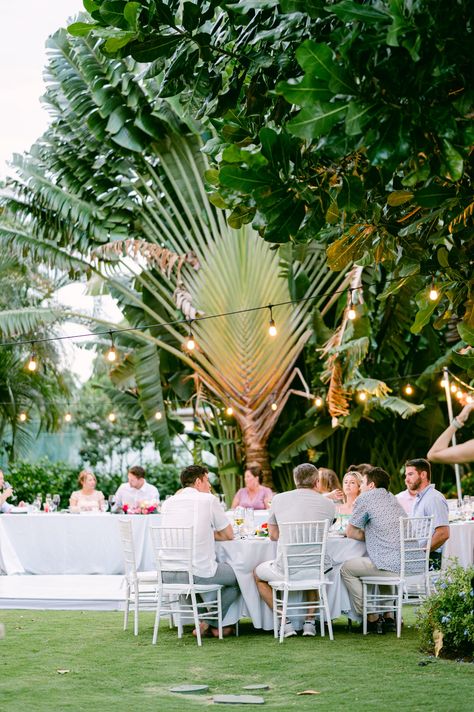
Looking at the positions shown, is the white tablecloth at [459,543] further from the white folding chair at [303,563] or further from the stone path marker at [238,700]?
the stone path marker at [238,700]

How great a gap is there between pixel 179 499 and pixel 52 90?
895 cm

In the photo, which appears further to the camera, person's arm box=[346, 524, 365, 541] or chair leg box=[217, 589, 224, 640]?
person's arm box=[346, 524, 365, 541]

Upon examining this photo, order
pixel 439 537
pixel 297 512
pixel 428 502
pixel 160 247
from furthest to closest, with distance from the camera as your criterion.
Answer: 1. pixel 160 247
2. pixel 428 502
3. pixel 439 537
4. pixel 297 512

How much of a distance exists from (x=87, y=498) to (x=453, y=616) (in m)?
7.28

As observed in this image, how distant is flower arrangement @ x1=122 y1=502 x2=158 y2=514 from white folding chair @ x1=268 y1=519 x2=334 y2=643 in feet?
13.1

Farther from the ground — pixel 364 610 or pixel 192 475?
pixel 192 475

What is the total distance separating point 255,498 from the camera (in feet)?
41.1

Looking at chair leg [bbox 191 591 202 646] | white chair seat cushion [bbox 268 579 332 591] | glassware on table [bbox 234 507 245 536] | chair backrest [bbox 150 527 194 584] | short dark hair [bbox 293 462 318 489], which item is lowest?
chair leg [bbox 191 591 202 646]

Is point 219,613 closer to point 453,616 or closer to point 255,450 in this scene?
point 453,616

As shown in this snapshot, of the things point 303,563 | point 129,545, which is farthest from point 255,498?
point 303,563

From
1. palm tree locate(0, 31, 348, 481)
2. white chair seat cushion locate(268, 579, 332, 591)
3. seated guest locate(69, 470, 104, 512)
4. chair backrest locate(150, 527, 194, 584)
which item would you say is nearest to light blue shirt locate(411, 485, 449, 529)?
white chair seat cushion locate(268, 579, 332, 591)

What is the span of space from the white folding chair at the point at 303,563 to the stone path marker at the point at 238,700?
2.01 meters

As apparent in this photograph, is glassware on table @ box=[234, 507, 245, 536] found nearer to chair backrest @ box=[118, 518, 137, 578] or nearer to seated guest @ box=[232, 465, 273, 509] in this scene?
chair backrest @ box=[118, 518, 137, 578]

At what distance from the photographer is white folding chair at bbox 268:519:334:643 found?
25.5 ft
